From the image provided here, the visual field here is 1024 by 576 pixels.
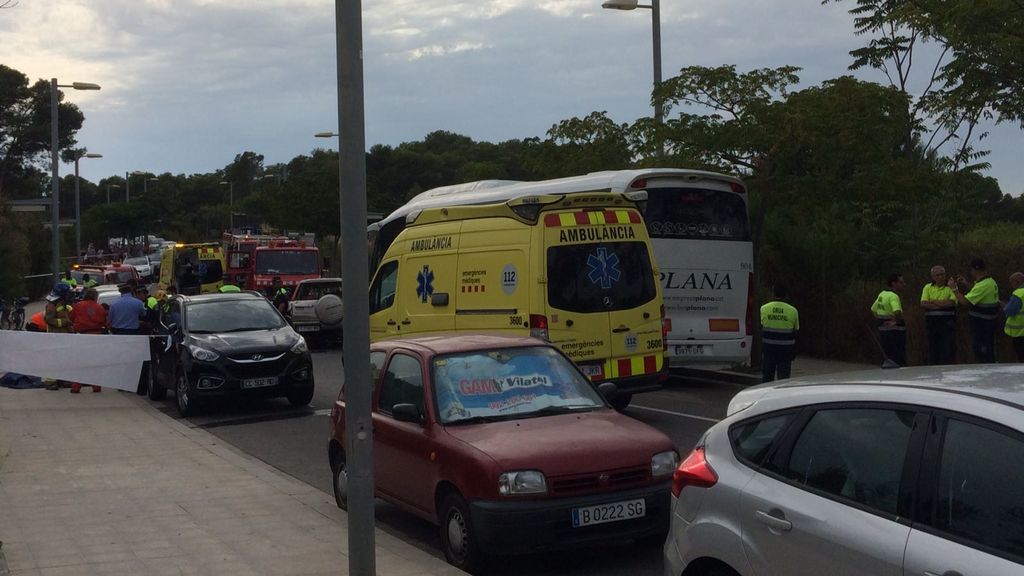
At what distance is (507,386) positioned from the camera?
8.22m

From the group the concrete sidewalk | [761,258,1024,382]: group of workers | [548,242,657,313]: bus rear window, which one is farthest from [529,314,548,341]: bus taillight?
[761,258,1024,382]: group of workers

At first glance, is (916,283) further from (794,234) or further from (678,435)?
(678,435)

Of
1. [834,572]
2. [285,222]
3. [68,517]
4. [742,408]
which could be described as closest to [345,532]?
[68,517]

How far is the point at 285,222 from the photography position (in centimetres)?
4900

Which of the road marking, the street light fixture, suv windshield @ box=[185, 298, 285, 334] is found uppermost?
the street light fixture

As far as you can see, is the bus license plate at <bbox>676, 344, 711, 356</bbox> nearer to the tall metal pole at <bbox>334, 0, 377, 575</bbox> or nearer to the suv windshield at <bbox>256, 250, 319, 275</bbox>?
the tall metal pole at <bbox>334, 0, 377, 575</bbox>

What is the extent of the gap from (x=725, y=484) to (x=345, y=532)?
13.9 ft

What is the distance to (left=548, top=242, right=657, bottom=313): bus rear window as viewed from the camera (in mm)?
12516

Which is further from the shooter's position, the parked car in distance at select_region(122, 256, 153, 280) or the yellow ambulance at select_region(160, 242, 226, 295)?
the parked car in distance at select_region(122, 256, 153, 280)

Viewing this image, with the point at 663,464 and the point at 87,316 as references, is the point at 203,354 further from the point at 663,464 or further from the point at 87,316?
the point at 663,464

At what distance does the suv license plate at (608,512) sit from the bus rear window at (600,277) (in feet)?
17.6

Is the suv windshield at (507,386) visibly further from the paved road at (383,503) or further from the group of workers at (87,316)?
the group of workers at (87,316)

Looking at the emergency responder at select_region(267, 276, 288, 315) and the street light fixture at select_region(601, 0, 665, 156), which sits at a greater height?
the street light fixture at select_region(601, 0, 665, 156)

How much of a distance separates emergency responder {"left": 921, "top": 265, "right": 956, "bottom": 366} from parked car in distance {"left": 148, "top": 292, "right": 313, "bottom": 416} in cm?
893
